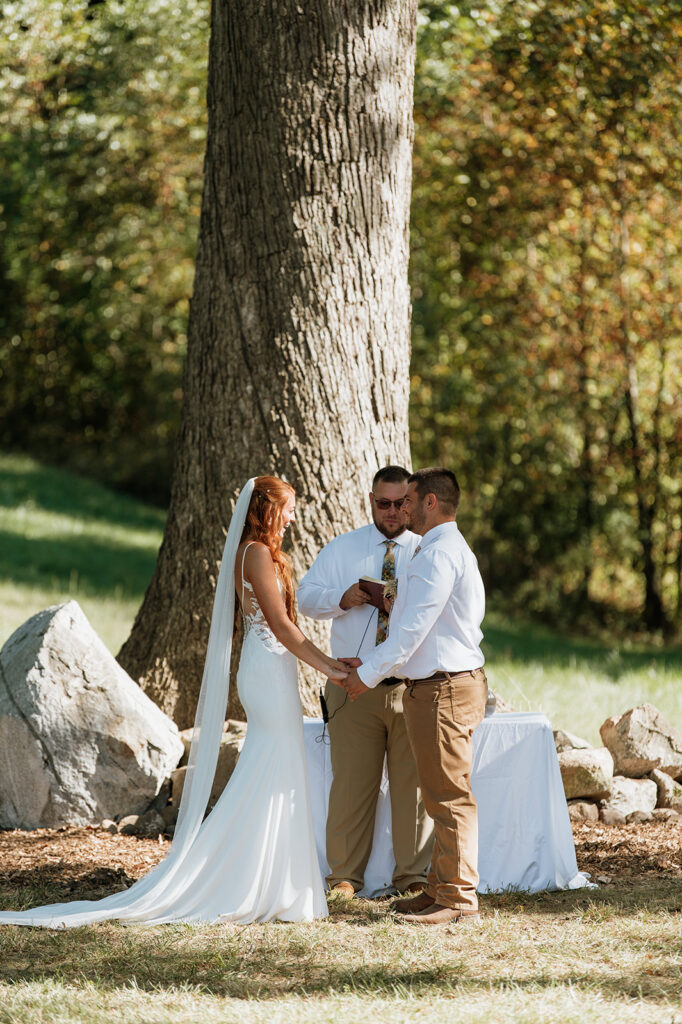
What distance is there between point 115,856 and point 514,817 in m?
2.09

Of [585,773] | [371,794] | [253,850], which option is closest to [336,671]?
[371,794]

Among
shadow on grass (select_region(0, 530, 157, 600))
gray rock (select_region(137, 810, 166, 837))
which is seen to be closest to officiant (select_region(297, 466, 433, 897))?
gray rock (select_region(137, 810, 166, 837))

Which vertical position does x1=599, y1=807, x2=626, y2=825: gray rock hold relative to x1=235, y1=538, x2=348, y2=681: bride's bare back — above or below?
below

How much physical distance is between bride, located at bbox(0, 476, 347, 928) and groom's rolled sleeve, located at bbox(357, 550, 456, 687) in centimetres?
28

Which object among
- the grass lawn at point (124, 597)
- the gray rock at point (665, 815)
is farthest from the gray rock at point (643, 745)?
the grass lawn at point (124, 597)

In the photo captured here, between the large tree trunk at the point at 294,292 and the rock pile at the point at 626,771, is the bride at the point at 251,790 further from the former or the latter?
the rock pile at the point at 626,771

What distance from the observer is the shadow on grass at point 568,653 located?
12.3m

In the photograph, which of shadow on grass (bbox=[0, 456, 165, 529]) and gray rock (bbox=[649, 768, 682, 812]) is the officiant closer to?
gray rock (bbox=[649, 768, 682, 812])

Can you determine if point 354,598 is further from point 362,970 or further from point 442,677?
point 362,970

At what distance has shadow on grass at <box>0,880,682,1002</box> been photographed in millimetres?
4277

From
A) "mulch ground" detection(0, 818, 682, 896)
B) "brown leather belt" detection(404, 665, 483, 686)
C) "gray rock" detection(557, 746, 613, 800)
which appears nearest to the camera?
"brown leather belt" detection(404, 665, 483, 686)

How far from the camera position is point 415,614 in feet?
16.4

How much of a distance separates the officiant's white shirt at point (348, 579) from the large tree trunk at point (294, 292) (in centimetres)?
107

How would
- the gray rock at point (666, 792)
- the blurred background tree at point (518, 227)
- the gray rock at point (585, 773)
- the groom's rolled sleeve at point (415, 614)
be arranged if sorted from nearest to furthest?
the groom's rolled sleeve at point (415, 614)
the gray rock at point (585, 773)
the gray rock at point (666, 792)
the blurred background tree at point (518, 227)
